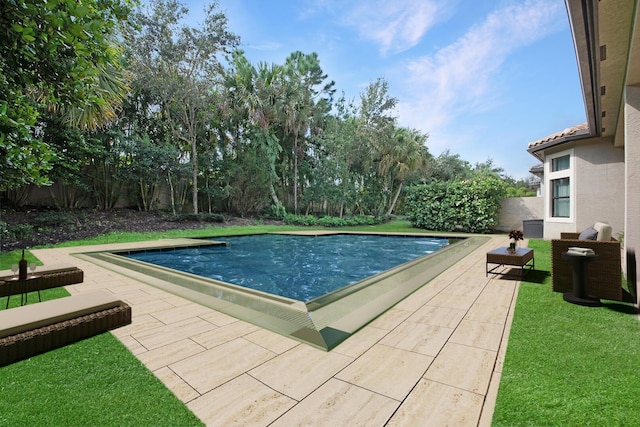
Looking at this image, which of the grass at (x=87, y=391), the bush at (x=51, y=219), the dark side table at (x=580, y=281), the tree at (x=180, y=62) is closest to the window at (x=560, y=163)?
the dark side table at (x=580, y=281)

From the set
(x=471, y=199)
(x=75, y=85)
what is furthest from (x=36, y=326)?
(x=471, y=199)

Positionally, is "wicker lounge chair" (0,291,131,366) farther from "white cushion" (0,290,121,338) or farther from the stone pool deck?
the stone pool deck

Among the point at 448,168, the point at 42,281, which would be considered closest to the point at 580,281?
the point at 42,281

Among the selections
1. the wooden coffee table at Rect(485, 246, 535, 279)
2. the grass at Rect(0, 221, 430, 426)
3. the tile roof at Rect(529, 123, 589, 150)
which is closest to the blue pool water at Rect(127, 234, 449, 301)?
the wooden coffee table at Rect(485, 246, 535, 279)

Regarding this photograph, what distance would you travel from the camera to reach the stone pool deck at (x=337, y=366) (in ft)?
5.49

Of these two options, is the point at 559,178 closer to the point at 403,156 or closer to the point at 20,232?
the point at 403,156

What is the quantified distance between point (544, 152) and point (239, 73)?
14460 mm

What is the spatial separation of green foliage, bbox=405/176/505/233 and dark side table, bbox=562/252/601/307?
10180 mm

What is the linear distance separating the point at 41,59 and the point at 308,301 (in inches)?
127

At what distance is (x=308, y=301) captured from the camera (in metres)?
3.60

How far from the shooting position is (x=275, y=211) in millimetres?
17531

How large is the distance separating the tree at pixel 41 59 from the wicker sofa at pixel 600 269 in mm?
5234

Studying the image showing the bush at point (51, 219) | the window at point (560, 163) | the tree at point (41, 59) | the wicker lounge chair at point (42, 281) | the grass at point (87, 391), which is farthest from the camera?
the bush at point (51, 219)

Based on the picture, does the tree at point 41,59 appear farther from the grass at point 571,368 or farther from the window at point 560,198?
the window at point 560,198
